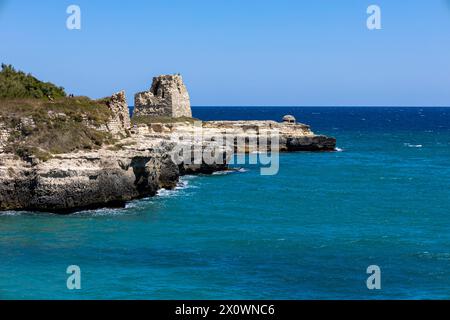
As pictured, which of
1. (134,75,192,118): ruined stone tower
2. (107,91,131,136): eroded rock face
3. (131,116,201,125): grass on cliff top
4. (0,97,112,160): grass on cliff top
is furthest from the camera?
(134,75,192,118): ruined stone tower

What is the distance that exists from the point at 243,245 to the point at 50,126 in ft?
52.4

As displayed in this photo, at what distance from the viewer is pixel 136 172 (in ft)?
131

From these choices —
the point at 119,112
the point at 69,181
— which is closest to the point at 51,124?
the point at 69,181

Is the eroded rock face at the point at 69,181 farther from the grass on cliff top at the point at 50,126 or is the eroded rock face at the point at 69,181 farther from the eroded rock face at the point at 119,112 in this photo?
the eroded rock face at the point at 119,112

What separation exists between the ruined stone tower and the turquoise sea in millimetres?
25557

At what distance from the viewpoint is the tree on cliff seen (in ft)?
152

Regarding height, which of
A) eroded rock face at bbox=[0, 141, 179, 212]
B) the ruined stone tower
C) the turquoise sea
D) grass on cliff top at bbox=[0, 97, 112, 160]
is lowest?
the turquoise sea

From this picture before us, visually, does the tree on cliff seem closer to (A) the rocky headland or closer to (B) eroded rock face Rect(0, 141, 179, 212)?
(A) the rocky headland

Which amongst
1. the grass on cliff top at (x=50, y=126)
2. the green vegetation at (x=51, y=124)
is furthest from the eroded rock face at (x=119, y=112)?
the grass on cliff top at (x=50, y=126)

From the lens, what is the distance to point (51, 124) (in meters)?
40.3

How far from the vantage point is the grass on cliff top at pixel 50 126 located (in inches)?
1502

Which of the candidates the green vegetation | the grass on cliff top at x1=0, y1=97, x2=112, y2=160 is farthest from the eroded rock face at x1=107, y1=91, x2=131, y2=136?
the grass on cliff top at x1=0, y1=97, x2=112, y2=160

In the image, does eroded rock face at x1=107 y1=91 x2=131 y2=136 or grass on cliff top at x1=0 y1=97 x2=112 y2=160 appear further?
eroded rock face at x1=107 y1=91 x2=131 y2=136
